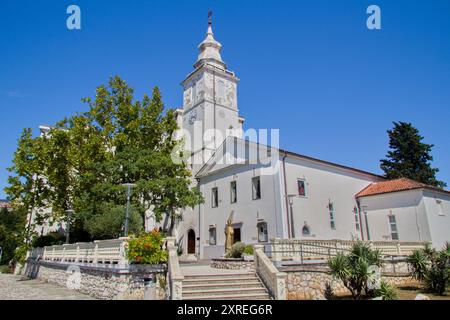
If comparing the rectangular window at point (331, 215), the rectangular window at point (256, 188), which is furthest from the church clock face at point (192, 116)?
the rectangular window at point (331, 215)

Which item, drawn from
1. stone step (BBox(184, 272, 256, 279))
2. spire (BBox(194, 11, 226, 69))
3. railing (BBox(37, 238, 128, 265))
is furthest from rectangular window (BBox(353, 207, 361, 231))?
spire (BBox(194, 11, 226, 69))

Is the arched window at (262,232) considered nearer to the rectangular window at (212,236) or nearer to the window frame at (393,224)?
the rectangular window at (212,236)

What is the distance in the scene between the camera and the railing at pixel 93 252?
40.9 ft

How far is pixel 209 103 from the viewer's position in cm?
3509

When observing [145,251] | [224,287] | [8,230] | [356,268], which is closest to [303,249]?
[356,268]

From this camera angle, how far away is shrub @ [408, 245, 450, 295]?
13664mm

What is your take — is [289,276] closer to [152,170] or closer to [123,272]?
[123,272]

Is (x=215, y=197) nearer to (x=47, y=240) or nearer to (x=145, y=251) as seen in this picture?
(x=47, y=240)

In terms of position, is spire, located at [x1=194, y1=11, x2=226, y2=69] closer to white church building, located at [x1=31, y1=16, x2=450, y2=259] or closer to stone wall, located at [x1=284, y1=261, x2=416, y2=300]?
white church building, located at [x1=31, y1=16, x2=450, y2=259]

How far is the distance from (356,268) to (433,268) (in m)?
4.47

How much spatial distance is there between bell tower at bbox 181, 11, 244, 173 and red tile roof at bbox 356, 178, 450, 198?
14576mm

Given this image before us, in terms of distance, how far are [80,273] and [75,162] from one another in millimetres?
9567
